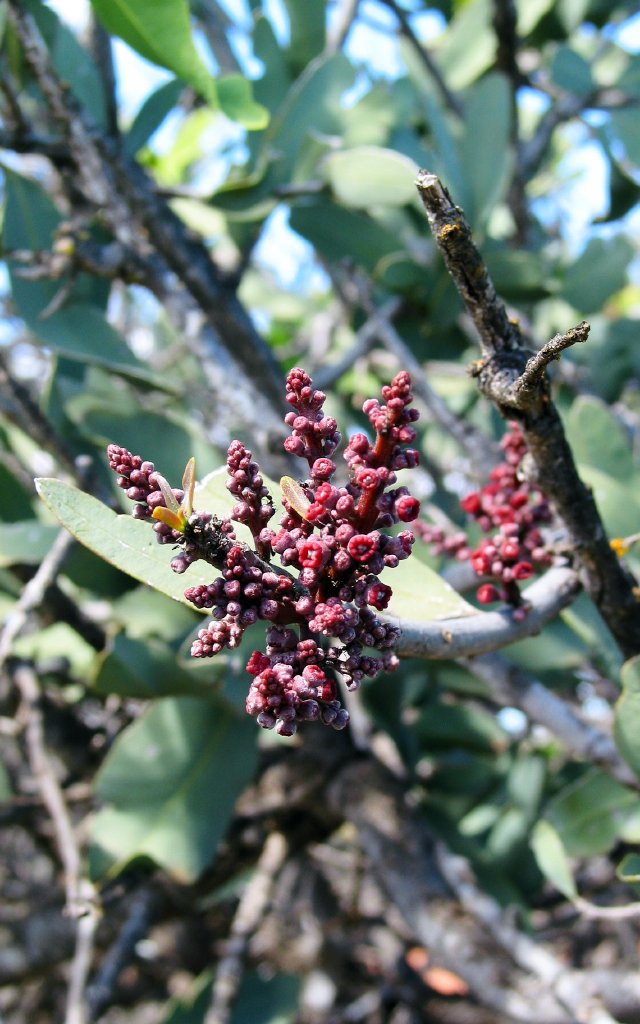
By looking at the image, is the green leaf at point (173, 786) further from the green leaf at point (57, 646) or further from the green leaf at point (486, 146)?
the green leaf at point (486, 146)

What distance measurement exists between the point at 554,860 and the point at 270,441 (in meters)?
0.70

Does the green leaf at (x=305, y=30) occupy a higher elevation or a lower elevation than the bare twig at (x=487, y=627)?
higher

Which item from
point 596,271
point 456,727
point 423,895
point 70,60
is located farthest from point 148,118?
point 423,895

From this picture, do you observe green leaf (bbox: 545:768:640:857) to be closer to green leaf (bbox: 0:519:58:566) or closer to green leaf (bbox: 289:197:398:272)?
green leaf (bbox: 0:519:58:566)

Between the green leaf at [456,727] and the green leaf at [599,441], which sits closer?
the green leaf at [599,441]

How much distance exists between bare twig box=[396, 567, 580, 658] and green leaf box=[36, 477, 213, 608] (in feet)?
0.58

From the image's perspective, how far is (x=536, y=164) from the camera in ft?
6.70

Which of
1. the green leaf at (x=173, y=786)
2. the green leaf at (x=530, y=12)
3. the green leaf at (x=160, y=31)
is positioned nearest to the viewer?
the green leaf at (x=160, y=31)

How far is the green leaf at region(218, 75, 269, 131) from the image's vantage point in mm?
1134

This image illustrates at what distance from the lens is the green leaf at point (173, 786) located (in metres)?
1.28

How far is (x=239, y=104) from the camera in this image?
3.74ft

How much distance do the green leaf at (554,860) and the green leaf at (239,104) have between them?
3.39 ft

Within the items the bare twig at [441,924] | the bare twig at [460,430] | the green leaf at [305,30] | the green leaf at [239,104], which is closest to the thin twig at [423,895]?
the bare twig at [441,924]

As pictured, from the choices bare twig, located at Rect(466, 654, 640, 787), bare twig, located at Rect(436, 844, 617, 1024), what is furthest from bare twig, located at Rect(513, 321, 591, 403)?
bare twig, located at Rect(436, 844, 617, 1024)
